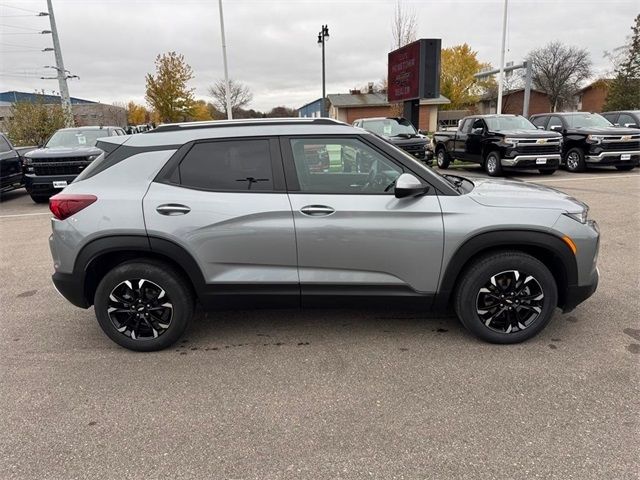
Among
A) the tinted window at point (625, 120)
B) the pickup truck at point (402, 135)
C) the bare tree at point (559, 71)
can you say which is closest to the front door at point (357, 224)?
the pickup truck at point (402, 135)

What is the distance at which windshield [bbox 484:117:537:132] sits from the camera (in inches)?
539

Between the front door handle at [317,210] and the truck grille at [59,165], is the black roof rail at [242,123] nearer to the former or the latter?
the front door handle at [317,210]

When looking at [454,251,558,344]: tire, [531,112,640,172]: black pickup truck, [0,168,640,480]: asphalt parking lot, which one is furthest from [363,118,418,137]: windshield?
[454,251,558,344]: tire

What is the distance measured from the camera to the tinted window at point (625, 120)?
1661cm

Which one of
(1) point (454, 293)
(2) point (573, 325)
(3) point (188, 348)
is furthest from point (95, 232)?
(2) point (573, 325)

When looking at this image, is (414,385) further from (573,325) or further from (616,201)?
(616,201)

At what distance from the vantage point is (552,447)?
7.98 feet

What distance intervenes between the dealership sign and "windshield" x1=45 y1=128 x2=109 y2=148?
11.5 meters

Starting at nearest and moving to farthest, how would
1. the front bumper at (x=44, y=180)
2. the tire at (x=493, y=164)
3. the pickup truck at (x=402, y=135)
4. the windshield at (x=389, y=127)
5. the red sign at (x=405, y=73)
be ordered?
the front bumper at (x=44, y=180) < the tire at (x=493, y=164) < the pickup truck at (x=402, y=135) < the windshield at (x=389, y=127) < the red sign at (x=405, y=73)

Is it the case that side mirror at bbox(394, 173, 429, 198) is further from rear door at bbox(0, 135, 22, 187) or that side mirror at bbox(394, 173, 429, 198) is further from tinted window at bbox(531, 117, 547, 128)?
tinted window at bbox(531, 117, 547, 128)

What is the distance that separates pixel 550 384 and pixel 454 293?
897 millimetres

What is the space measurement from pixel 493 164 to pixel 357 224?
11.6m

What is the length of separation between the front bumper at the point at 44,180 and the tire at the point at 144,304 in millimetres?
8560

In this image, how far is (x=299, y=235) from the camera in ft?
11.0
